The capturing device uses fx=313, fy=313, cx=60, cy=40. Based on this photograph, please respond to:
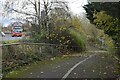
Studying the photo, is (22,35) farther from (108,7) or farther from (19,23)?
(108,7)

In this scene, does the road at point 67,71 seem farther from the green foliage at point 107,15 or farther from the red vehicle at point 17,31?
the red vehicle at point 17,31

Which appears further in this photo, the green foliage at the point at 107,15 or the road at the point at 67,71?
the green foliage at the point at 107,15

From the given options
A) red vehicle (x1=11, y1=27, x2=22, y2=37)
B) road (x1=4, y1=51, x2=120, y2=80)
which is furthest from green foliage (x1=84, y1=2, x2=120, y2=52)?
red vehicle (x1=11, y1=27, x2=22, y2=37)

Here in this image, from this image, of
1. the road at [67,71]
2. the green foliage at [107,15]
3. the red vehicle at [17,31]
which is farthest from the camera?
the red vehicle at [17,31]

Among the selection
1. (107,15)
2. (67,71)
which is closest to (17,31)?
(107,15)

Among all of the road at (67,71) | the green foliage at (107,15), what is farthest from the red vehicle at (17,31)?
the road at (67,71)

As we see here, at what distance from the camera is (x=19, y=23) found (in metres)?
32.7

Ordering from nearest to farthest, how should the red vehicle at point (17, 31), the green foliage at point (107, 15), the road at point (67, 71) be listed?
the road at point (67, 71)
the green foliage at point (107, 15)
the red vehicle at point (17, 31)

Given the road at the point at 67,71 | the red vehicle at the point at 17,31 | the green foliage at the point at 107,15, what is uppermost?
the green foliage at the point at 107,15

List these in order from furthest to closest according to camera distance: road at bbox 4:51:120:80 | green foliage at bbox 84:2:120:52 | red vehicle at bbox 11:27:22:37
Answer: red vehicle at bbox 11:27:22:37 < green foliage at bbox 84:2:120:52 < road at bbox 4:51:120:80

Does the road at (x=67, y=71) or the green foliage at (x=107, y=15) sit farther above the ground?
the green foliage at (x=107, y=15)

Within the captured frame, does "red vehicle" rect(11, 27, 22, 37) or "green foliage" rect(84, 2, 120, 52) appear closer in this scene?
"green foliage" rect(84, 2, 120, 52)

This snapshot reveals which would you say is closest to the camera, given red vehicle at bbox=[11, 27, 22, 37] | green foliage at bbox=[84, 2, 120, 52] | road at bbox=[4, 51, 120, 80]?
road at bbox=[4, 51, 120, 80]

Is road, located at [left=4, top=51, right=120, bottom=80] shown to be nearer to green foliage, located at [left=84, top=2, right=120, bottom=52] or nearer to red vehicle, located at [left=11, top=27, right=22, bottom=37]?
green foliage, located at [left=84, top=2, right=120, bottom=52]
